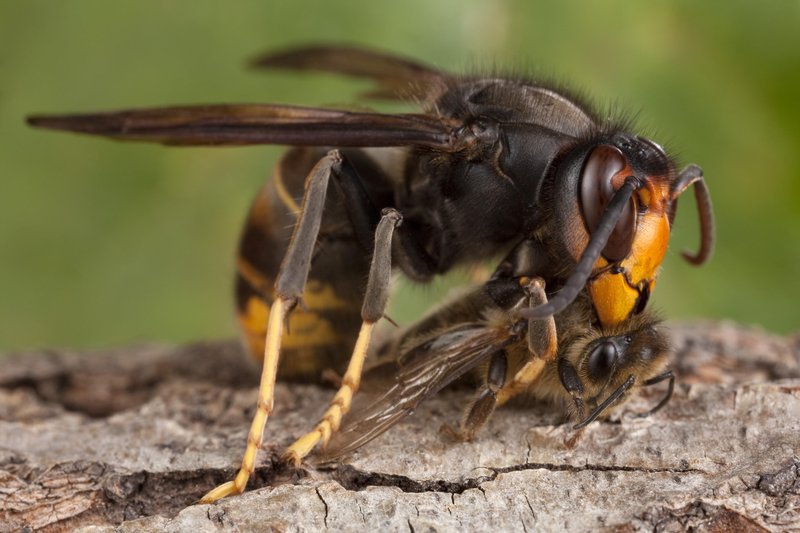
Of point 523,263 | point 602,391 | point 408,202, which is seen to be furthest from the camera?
point 408,202

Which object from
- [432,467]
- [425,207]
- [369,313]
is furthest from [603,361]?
[425,207]

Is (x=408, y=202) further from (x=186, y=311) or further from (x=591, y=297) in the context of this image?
(x=186, y=311)

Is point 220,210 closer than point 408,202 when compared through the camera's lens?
No

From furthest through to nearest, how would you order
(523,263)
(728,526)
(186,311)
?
(186,311) → (523,263) → (728,526)

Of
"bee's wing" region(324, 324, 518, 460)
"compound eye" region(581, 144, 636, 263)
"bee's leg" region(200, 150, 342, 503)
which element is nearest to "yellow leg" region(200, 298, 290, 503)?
"bee's leg" region(200, 150, 342, 503)

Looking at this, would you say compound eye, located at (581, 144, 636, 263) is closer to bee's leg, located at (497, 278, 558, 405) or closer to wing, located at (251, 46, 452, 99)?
bee's leg, located at (497, 278, 558, 405)

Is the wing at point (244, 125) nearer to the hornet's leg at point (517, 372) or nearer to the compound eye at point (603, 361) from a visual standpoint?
the hornet's leg at point (517, 372)

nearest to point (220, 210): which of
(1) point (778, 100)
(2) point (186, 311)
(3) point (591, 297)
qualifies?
(2) point (186, 311)
